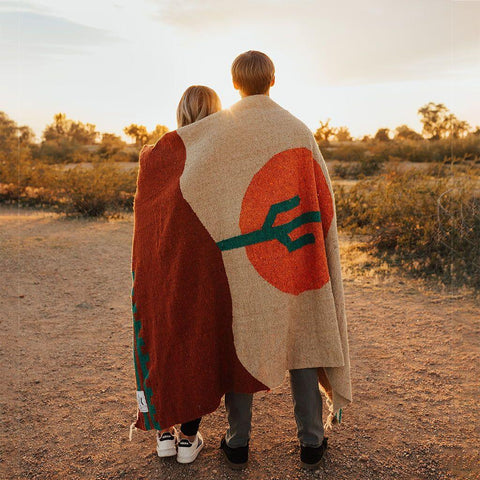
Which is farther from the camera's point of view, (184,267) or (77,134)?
(77,134)

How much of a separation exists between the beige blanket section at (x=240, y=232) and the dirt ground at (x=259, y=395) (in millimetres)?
672

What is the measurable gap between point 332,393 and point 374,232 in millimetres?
4727

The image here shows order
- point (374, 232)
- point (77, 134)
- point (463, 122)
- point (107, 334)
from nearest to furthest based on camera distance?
point (107, 334) < point (374, 232) < point (463, 122) < point (77, 134)

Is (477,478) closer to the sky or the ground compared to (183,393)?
closer to the ground

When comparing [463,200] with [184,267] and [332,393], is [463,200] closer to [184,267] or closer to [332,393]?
[332,393]

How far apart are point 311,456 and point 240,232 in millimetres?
1198

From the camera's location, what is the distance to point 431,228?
19.7 ft

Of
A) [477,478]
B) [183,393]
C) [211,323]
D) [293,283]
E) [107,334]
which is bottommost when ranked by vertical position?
[477,478]

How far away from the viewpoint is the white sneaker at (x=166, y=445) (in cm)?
245

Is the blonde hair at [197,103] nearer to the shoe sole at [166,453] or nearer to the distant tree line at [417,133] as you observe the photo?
the shoe sole at [166,453]

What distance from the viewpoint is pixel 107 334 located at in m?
4.12

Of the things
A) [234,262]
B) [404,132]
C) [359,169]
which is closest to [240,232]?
[234,262]

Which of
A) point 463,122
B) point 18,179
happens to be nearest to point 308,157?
point 18,179

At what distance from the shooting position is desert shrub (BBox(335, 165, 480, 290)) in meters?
5.66
